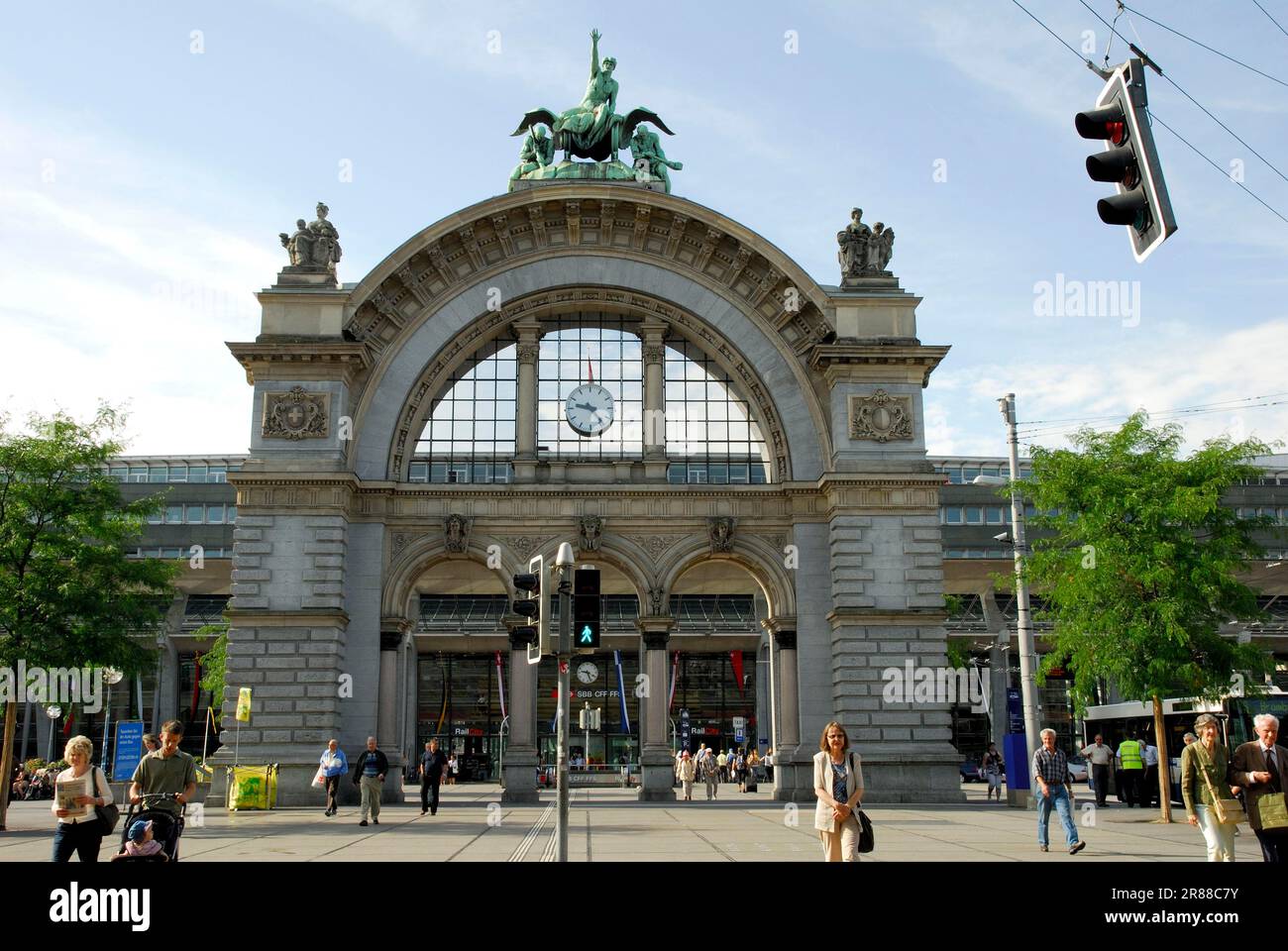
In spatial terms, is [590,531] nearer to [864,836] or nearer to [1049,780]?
[1049,780]

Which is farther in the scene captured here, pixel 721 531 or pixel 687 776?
pixel 687 776

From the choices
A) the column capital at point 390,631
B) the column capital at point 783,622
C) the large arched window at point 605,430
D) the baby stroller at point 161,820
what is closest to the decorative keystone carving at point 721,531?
the large arched window at point 605,430

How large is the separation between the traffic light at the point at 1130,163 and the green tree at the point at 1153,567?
944 inches

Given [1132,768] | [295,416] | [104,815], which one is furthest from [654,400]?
[104,815]

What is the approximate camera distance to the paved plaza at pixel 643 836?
22.2 m

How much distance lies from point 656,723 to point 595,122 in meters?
21.6

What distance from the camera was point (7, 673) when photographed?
30.9 m

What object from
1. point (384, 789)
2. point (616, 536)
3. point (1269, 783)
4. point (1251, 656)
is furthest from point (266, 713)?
point (1269, 783)

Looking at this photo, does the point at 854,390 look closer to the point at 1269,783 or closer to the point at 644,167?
the point at 644,167

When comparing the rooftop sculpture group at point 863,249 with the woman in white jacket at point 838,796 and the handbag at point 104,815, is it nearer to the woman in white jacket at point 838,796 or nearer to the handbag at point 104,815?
the woman in white jacket at point 838,796

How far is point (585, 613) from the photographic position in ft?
66.2

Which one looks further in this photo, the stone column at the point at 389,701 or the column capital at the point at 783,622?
the column capital at the point at 783,622

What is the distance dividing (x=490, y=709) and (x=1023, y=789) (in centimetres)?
5157

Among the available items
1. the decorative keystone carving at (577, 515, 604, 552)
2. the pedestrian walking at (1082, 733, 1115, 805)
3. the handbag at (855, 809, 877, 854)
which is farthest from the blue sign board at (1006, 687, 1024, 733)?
the handbag at (855, 809, 877, 854)
